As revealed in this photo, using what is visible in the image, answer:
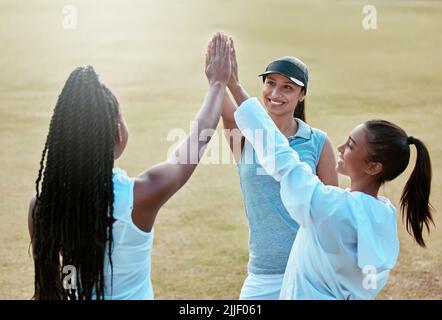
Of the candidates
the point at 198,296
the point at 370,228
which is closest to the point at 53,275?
the point at 370,228

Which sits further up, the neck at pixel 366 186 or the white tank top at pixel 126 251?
the neck at pixel 366 186

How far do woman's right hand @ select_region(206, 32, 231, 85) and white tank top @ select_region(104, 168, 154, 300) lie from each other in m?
0.54

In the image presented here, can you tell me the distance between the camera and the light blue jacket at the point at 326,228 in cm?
254

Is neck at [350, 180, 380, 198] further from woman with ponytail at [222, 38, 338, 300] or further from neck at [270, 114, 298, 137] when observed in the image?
neck at [270, 114, 298, 137]

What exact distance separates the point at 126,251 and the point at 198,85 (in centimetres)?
1305

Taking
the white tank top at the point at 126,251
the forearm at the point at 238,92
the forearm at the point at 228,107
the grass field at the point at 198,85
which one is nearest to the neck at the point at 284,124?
the forearm at the point at 228,107

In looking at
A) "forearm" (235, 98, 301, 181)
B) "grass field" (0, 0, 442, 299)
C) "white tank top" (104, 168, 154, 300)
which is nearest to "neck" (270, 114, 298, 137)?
"forearm" (235, 98, 301, 181)

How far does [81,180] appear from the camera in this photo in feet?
8.16

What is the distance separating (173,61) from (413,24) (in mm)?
6598

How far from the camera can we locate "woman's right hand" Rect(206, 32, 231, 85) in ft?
9.33

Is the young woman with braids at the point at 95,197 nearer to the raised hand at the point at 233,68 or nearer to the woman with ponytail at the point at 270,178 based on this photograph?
the raised hand at the point at 233,68

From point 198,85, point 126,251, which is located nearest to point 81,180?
point 126,251

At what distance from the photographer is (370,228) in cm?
259

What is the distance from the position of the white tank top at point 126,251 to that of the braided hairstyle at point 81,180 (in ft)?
0.09
